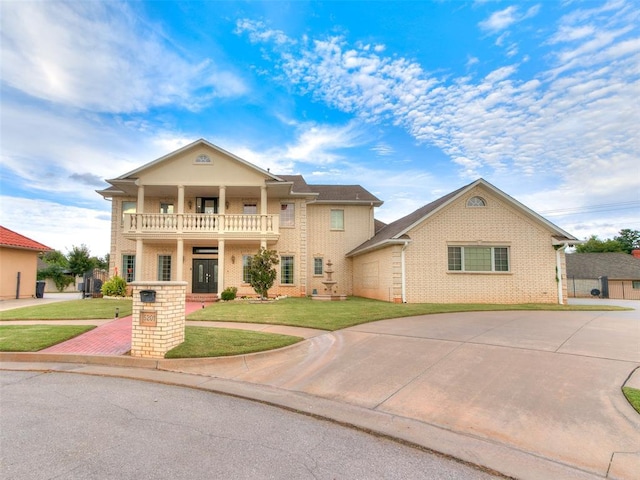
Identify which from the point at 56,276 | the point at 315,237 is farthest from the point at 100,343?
the point at 56,276

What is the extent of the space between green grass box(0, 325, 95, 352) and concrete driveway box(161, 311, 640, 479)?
142 inches

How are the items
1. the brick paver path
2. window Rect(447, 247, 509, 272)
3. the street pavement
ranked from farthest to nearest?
window Rect(447, 247, 509, 272), the brick paver path, the street pavement

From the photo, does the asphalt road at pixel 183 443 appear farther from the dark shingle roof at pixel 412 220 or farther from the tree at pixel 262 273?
the dark shingle roof at pixel 412 220

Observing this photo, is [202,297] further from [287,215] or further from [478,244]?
[478,244]

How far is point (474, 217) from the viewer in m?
18.0

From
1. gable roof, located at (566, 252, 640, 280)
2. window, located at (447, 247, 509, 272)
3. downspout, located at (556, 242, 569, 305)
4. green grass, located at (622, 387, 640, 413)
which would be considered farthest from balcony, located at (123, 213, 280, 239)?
gable roof, located at (566, 252, 640, 280)

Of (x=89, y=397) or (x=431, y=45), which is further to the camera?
(x=431, y=45)

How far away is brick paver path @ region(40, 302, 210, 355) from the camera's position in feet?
25.1

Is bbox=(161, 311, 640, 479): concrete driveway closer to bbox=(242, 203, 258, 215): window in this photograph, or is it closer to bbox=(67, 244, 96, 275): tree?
bbox=(242, 203, 258, 215): window

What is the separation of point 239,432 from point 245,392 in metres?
1.41

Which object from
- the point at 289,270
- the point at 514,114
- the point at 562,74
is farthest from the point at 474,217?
the point at 289,270

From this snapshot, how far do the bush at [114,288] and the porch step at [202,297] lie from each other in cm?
360

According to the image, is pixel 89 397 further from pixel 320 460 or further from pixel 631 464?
pixel 631 464

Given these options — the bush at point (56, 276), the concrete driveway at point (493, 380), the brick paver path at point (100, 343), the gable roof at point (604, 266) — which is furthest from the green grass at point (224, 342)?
the gable roof at point (604, 266)
